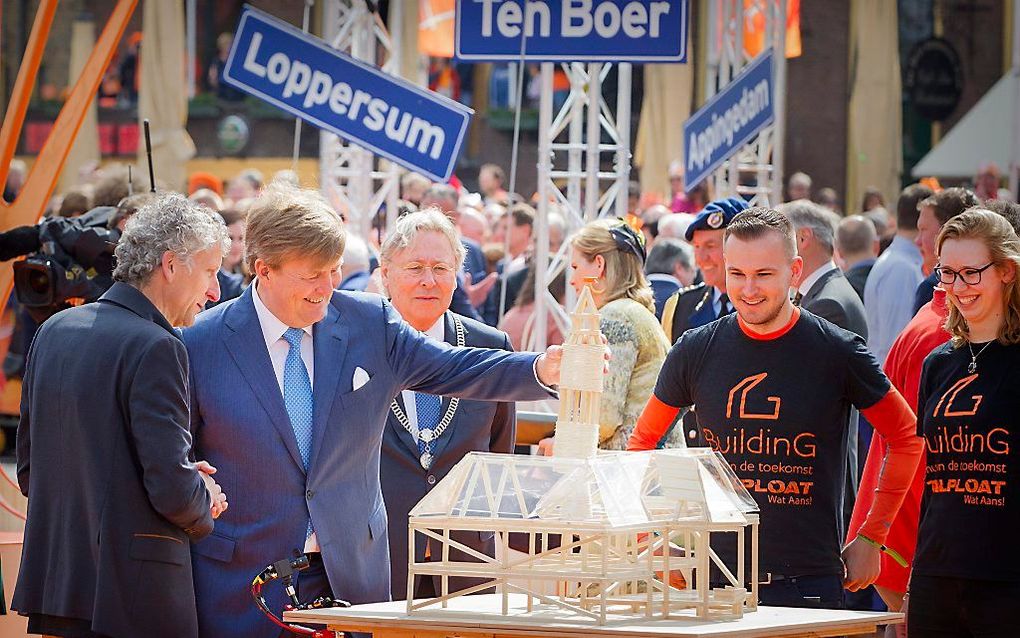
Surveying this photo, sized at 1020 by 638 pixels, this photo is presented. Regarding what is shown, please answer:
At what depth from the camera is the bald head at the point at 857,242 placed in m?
10.4

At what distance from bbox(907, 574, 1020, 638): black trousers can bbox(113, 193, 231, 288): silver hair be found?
87.5 inches

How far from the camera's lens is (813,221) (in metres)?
7.25

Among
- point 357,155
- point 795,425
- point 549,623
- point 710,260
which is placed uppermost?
point 357,155

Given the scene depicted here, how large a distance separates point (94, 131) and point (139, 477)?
20810mm

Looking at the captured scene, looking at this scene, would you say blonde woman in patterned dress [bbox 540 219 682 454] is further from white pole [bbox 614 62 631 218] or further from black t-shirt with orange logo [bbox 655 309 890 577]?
white pole [bbox 614 62 631 218]

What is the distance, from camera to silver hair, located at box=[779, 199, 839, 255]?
716cm

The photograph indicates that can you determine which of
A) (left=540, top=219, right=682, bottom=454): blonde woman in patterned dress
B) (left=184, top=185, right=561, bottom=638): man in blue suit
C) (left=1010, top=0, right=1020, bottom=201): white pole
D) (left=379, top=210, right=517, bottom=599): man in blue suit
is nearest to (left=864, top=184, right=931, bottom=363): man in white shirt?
(left=540, top=219, right=682, bottom=454): blonde woman in patterned dress

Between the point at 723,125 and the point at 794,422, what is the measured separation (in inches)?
241

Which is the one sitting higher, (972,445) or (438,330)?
(438,330)

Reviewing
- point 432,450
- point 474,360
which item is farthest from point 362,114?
point 474,360

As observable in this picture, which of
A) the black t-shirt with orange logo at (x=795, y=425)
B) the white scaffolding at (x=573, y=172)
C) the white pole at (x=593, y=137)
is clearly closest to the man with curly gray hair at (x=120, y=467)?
the black t-shirt with orange logo at (x=795, y=425)

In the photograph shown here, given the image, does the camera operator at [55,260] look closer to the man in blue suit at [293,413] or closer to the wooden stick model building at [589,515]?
the man in blue suit at [293,413]

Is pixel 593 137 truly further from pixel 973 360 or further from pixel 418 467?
pixel 973 360

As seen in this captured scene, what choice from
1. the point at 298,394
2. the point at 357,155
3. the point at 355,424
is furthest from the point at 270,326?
the point at 357,155
